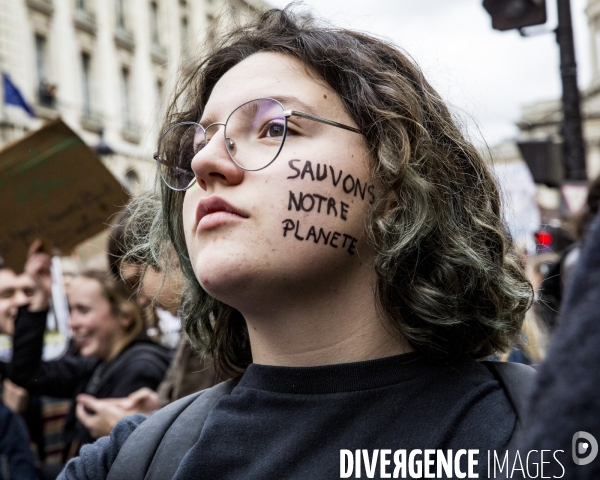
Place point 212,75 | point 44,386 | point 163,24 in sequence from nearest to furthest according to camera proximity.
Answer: point 212,75, point 44,386, point 163,24

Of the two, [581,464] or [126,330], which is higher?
[581,464]

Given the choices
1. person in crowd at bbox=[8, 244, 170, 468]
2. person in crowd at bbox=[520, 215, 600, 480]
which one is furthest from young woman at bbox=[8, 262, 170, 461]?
person in crowd at bbox=[520, 215, 600, 480]

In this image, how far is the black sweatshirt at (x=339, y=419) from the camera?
129cm

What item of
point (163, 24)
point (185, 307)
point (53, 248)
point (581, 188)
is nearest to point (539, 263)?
point (581, 188)

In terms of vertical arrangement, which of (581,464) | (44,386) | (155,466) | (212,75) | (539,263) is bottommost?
(539,263)

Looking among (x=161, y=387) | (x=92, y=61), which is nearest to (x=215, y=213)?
(x=161, y=387)

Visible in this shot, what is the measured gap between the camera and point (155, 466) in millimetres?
1400

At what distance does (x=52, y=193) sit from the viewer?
3.52 m

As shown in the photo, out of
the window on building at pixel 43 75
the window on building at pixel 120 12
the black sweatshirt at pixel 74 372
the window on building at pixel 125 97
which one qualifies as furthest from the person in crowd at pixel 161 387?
the window on building at pixel 120 12

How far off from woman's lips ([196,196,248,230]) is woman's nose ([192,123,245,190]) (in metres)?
0.05

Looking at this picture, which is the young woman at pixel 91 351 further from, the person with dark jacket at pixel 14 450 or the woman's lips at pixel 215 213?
the woman's lips at pixel 215 213

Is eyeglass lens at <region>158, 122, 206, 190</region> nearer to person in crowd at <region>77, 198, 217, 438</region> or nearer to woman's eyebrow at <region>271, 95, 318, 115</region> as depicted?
woman's eyebrow at <region>271, 95, 318, 115</region>

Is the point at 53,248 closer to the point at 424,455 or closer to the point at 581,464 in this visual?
the point at 424,455

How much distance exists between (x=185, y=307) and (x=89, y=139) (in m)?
22.8
